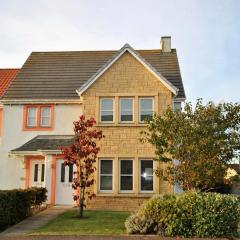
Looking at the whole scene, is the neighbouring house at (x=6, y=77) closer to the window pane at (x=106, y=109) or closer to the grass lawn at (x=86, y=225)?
the window pane at (x=106, y=109)

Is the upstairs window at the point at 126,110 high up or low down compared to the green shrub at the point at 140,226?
up

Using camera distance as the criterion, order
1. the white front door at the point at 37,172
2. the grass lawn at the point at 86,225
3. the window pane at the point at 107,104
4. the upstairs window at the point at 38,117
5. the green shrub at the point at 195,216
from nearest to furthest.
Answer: the green shrub at the point at 195,216 → the grass lawn at the point at 86,225 → the window pane at the point at 107,104 → the white front door at the point at 37,172 → the upstairs window at the point at 38,117

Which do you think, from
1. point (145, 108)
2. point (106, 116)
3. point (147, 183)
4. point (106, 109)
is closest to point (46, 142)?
point (106, 116)

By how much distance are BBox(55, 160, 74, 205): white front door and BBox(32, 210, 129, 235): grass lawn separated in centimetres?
423

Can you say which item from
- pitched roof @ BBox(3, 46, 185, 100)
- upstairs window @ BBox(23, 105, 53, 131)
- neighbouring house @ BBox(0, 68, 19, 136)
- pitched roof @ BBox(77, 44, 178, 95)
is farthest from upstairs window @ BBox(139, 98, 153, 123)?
neighbouring house @ BBox(0, 68, 19, 136)

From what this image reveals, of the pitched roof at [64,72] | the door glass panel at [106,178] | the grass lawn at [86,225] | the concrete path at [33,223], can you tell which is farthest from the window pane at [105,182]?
the pitched roof at [64,72]

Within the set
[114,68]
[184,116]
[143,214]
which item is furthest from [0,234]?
[114,68]

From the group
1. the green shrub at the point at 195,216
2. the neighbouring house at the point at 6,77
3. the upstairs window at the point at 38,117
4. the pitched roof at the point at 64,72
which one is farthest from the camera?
the neighbouring house at the point at 6,77

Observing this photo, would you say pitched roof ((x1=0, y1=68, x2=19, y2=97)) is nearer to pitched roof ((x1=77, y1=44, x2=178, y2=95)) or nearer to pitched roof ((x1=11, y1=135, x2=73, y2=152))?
pitched roof ((x1=11, y1=135, x2=73, y2=152))

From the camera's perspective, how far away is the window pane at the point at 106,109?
79.8 ft

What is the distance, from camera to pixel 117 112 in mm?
24172

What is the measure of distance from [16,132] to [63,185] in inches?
171

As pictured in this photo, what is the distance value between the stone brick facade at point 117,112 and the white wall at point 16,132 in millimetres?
1999

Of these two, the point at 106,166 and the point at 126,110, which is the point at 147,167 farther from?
the point at 126,110
